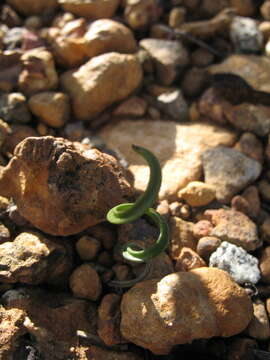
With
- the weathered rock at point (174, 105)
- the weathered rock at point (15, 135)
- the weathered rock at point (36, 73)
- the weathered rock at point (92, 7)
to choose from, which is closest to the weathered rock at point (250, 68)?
the weathered rock at point (174, 105)

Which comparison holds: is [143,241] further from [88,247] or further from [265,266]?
[265,266]

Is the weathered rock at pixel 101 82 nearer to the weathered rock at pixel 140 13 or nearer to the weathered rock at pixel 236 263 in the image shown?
the weathered rock at pixel 140 13

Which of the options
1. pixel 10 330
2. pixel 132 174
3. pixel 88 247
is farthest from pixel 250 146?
pixel 10 330

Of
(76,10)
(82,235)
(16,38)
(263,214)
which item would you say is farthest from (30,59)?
(263,214)

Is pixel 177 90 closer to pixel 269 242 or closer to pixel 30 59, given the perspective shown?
pixel 30 59

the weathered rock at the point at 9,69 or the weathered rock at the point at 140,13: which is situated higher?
the weathered rock at the point at 140,13

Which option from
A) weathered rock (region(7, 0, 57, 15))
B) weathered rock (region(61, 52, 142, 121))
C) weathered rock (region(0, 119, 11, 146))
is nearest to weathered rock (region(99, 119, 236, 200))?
weathered rock (region(61, 52, 142, 121))

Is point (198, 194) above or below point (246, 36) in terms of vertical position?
below
